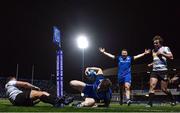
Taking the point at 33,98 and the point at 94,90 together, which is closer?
the point at 33,98

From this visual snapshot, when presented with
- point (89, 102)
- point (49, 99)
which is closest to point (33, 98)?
point (49, 99)

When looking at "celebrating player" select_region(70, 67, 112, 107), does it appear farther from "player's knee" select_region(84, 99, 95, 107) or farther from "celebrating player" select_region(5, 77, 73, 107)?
"celebrating player" select_region(5, 77, 73, 107)

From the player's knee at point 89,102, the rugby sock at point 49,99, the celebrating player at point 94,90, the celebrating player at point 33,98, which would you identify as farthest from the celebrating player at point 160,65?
the rugby sock at point 49,99

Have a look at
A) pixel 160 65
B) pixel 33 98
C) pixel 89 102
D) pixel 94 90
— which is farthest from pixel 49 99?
pixel 160 65

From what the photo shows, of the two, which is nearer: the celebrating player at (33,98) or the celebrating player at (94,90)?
the celebrating player at (33,98)

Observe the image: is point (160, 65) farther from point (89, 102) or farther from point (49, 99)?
point (49, 99)

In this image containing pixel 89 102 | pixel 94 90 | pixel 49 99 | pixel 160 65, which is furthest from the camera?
pixel 160 65

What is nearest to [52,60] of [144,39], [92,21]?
[92,21]

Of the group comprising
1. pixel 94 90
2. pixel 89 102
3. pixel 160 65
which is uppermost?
pixel 160 65

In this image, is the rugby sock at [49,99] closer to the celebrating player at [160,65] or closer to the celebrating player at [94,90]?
the celebrating player at [94,90]

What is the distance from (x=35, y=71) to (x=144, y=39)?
14.2m

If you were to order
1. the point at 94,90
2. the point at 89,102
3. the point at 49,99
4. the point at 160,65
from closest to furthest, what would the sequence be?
the point at 49,99
the point at 89,102
the point at 94,90
the point at 160,65

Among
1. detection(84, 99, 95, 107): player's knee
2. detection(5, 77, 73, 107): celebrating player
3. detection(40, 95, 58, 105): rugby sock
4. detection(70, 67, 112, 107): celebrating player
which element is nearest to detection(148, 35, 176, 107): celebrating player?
detection(70, 67, 112, 107): celebrating player

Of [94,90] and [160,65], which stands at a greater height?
[160,65]
